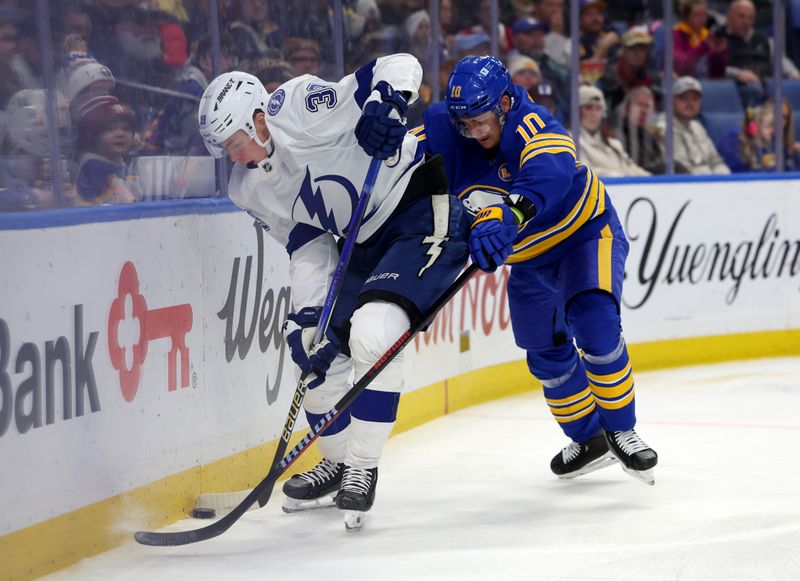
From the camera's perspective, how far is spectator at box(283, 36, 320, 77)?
13.7 ft

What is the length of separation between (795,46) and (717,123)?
66 cm

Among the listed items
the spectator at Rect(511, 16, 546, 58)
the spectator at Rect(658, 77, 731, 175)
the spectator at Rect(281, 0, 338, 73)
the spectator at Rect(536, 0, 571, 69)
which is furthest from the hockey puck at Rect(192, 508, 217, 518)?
the spectator at Rect(658, 77, 731, 175)

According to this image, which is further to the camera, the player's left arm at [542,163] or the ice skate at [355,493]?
the player's left arm at [542,163]

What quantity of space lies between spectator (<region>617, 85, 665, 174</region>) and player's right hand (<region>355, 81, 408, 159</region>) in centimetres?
322

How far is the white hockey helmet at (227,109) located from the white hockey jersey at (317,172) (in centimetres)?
11

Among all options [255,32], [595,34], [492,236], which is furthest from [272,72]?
[595,34]

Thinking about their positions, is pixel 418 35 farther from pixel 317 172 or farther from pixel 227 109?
pixel 227 109

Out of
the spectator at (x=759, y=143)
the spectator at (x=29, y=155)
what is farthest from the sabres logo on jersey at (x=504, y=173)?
the spectator at (x=759, y=143)

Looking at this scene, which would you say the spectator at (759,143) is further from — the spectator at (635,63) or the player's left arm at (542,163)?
the player's left arm at (542,163)

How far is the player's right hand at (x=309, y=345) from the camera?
A: 3.01 meters

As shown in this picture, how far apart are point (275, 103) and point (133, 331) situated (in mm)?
668

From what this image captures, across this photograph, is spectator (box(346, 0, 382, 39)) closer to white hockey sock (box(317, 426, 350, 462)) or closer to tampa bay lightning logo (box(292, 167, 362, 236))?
tampa bay lightning logo (box(292, 167, 362, 236))

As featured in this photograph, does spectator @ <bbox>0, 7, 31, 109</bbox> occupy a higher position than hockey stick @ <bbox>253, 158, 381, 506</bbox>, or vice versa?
spectator @ <bbox>0, 7, 31, 109</bbox>

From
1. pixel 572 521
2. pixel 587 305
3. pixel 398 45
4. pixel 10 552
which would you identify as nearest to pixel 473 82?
pixel 587 305
